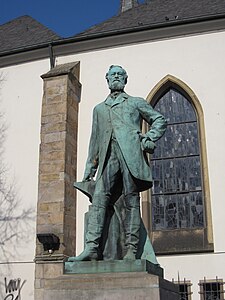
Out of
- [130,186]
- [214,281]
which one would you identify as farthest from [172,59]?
[130,186]

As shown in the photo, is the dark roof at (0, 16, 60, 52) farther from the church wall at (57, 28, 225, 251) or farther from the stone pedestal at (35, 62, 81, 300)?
the stone pedestal at (35, 62, 81, 300)

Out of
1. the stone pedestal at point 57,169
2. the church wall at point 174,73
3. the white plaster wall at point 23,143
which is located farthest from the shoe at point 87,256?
the white plaster wall at point 23,143

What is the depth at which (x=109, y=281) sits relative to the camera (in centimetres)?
363

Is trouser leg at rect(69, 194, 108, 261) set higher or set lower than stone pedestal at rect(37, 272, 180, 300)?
higher

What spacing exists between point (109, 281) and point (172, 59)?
8982mm

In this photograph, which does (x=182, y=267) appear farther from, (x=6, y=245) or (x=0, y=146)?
(x=0, y=146)

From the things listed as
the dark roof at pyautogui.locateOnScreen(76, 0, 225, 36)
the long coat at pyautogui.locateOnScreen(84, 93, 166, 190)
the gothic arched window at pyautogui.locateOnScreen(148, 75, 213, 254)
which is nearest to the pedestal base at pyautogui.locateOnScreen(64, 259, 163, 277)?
the long coat at pyautogui.locateOnScreen(84, 93, 166, 190)

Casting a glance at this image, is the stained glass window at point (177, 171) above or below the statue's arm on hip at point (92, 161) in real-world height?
above

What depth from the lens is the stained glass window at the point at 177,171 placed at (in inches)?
434

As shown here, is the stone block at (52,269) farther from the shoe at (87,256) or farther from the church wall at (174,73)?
the shoe at (87,256)

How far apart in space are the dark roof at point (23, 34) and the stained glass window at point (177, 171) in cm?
468

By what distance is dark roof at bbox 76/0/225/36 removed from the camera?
1278 centimetres

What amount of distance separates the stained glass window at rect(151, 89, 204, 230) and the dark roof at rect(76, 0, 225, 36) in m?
2.26

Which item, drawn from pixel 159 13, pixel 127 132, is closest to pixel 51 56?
pixel 159 13
